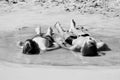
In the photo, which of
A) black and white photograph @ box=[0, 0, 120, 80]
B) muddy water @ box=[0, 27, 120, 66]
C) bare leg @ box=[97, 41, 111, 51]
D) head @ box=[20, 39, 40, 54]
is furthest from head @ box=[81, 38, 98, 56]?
head @ box=[20, 39, 40, 54]

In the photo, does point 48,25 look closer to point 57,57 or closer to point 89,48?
point 57,57

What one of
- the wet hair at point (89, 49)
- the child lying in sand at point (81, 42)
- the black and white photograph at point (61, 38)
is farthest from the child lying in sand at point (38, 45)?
the wet hair at point (89, 49)

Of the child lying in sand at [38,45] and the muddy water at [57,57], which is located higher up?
the child lying in sand at [38,45]

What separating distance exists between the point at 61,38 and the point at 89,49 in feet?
3.77

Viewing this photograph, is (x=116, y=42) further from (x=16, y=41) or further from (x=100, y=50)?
(x=16, y=41)

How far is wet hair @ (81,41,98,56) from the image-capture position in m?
6.88

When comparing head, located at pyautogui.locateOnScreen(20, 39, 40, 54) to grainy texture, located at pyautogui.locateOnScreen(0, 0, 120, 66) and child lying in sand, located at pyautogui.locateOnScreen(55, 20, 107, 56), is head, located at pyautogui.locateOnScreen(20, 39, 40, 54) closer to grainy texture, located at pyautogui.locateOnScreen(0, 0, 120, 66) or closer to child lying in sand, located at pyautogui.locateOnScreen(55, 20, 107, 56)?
grainy texture, located at pyautogui.locateOnScreen(0, 0, 120, 66)

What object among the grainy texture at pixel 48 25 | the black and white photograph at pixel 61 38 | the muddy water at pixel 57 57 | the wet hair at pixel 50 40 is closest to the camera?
the black and white photograph at pixel 61 38

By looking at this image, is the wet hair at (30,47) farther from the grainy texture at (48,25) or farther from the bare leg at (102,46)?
the bare leg at (102,46)

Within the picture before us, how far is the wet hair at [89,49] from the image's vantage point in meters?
6.88

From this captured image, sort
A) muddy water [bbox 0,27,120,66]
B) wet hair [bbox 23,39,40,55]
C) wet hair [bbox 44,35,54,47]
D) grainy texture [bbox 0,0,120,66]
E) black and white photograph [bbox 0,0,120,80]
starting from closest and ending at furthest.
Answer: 1. black and white photograph [bbox 0,0,120,80]
2. muddy water [bbox 0,27,120,66]
3. grainy texture [bbox 0,0,120,66]
4. wet hair [bbox 23,39,40,55]
5. wet hair [bbox 44,35,54,47]

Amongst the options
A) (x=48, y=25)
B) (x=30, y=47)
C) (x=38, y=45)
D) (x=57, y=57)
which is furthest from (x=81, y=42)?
(x=48, y=25)

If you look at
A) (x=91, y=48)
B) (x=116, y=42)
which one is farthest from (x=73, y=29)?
(x=91, y=48)

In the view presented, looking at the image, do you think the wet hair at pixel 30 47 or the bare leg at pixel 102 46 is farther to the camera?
the bare leg at pixel 102 46
